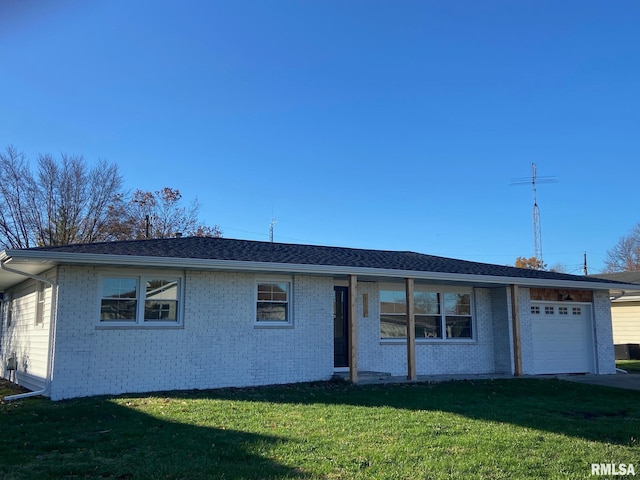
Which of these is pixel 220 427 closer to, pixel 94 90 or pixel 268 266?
pixel 268 266

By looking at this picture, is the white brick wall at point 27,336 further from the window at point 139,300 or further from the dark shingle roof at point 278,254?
the dark shingle roof at point 278,254

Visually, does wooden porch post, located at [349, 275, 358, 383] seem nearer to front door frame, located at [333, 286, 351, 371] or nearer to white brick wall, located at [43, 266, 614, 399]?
white brick wall, located at [43, 266, 614, 399]

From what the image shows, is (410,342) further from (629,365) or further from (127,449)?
(629,365)

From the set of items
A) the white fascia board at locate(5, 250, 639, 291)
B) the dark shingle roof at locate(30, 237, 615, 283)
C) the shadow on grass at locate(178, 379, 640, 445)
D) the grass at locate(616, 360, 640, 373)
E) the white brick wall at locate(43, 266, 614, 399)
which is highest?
the dark shingle roof at locate(30, 237, 615, 283)

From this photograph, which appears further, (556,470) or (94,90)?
(94,90)

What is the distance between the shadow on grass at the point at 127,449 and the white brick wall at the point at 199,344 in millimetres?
2260

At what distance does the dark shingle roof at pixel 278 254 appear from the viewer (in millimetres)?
11363

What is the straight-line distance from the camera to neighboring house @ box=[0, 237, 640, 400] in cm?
1095

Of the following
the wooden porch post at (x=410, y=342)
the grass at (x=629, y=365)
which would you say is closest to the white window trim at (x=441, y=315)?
the wooden porch post at (x=410, y=342)

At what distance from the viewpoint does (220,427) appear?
7430 mm

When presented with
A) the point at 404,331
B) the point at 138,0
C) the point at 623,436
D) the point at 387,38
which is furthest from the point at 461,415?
the point at 387,38

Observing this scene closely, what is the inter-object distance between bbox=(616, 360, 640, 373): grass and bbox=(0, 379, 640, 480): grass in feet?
27.3

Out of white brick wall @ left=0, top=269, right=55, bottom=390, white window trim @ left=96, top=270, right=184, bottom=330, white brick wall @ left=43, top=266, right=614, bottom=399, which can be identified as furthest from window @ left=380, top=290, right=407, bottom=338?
white brick wall @ left=0, top=269, right=55, bottom=390

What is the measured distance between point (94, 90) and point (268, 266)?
28.0ft
